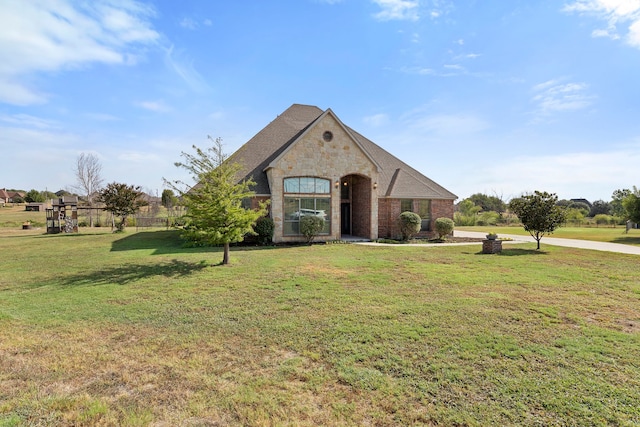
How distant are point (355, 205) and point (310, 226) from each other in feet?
18.3

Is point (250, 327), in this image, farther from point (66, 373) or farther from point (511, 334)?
point (511, 334)

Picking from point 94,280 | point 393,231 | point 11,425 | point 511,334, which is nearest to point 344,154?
point 393,231

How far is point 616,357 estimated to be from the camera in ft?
15.0

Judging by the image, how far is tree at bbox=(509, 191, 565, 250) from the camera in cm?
1573

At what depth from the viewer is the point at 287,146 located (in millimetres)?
18922

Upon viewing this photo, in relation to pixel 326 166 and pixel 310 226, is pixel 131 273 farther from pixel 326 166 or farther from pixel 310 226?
pixel 326 166

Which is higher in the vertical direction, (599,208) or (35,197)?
(35,197)

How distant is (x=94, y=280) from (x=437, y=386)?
32.2 ft

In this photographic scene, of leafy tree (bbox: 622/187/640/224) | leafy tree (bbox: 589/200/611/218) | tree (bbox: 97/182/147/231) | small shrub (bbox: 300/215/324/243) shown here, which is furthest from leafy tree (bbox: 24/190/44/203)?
leafy tree (bbox: 589/200/611/218)

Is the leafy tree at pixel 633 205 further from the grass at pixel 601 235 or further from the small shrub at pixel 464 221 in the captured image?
the small shrub at pixel 464 221

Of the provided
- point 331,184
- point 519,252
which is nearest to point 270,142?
point 331,184

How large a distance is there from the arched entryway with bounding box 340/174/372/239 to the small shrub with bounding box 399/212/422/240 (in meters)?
2.08

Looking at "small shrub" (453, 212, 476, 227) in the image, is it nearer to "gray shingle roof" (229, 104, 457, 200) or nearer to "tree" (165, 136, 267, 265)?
"gray shingle roof" (229, 104, 457, 200)

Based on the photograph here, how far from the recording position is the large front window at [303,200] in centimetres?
1862
